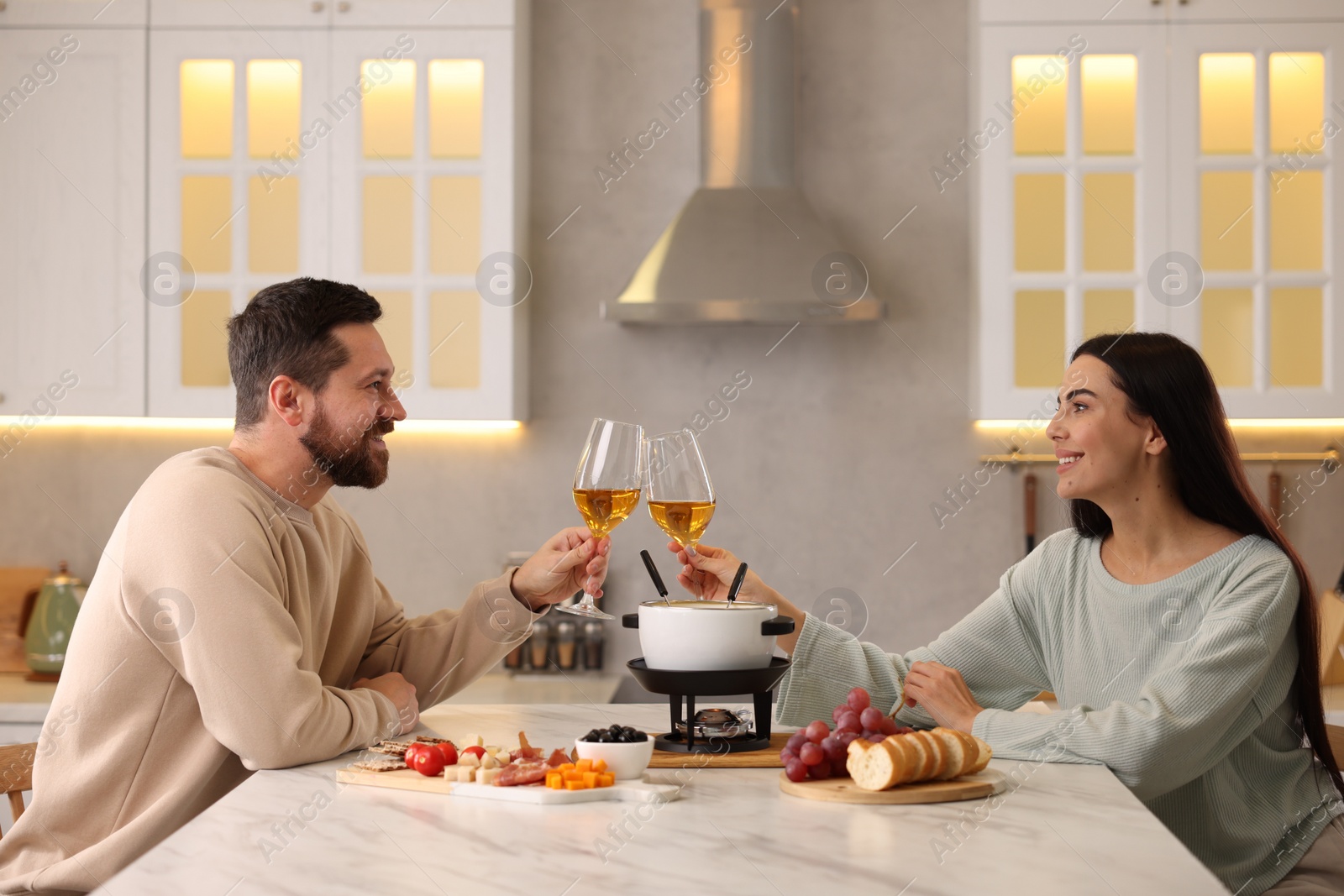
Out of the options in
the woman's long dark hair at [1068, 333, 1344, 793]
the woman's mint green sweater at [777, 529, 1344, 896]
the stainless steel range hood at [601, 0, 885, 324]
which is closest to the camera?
the woman's mint green sweater at [777, 529, 1344, 896]

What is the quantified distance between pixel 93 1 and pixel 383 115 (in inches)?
33.2

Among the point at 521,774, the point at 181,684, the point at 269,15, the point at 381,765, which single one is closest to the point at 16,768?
the point at 181,684

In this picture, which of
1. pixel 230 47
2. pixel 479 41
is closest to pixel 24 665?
pixel 230 47

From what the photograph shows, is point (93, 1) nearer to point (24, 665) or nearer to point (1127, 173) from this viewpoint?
point (24, 665)

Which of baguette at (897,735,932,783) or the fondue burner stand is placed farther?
the fondue burner stand

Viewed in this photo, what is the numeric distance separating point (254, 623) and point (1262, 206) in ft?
8.88

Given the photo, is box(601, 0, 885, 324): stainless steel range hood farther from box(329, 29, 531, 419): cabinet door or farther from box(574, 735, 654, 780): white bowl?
box(574, 735, 654, 780): white bowl

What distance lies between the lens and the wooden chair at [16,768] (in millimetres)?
1813

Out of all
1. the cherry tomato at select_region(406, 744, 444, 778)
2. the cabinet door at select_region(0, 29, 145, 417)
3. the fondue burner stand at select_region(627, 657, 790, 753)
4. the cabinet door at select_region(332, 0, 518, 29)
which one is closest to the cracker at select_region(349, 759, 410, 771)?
the cherry tomato at select_region(406, 744, 444, 778)

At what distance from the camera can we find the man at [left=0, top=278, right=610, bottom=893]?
56.2 inches

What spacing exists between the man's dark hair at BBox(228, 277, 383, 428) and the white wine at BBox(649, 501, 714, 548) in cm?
54

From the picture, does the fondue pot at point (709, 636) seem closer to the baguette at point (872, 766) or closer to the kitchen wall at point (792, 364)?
the baguette at point (872, 766)

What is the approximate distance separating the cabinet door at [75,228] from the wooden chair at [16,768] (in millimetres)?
1495

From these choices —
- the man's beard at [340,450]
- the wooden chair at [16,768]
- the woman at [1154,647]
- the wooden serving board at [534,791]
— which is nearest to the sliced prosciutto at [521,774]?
the wooden serving board at [534,791]
